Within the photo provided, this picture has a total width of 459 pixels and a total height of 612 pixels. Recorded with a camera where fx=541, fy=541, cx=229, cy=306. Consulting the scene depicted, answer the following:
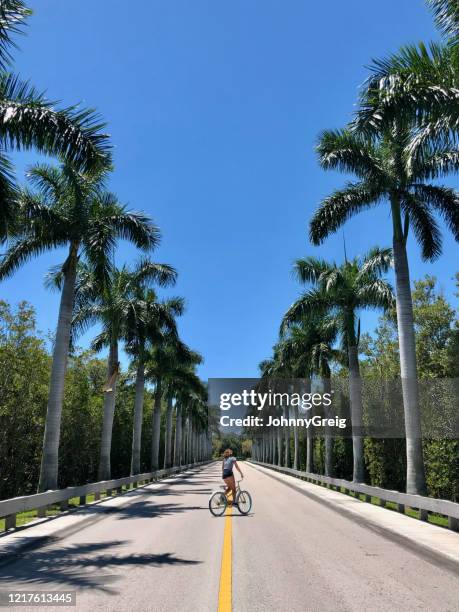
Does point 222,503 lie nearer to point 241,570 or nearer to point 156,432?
point 241,570

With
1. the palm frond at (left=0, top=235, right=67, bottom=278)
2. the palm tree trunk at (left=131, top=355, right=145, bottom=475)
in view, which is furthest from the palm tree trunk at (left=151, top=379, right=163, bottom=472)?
the palm frond at (left=0, top=235, right=67, bottom=278)

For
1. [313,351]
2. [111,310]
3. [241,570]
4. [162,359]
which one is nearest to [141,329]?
[111,310]

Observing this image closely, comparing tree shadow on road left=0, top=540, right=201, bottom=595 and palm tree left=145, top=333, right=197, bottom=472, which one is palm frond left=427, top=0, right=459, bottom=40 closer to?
tree shadow on road left=0, top=540, right=201, bottom=595

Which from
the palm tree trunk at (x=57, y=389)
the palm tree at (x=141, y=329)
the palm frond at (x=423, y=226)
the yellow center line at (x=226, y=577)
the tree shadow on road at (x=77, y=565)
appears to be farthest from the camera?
the palm tree at (x=141, y=329)

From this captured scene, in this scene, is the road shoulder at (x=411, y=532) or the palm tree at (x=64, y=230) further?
the palm tree at (x=64, y=230)

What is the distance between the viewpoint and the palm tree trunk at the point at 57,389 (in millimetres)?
16953

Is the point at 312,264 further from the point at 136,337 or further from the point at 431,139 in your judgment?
the point at 431,139

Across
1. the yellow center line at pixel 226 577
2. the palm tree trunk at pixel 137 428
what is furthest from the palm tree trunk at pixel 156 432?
the yellow center line at pixel 226 577

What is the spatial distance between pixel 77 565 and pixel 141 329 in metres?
22.5

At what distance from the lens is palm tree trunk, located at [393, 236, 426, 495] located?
52.8 feet

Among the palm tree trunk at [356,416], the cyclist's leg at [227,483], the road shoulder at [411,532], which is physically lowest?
the road shoulder at [411,532]

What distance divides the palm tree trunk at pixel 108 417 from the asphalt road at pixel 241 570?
12.3 m

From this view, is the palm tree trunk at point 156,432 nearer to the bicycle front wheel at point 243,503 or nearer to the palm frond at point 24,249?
the palm frond at point 24,249

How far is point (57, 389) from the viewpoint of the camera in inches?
697
